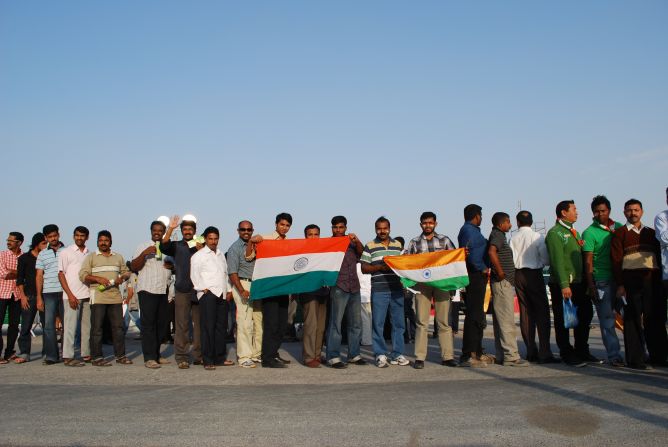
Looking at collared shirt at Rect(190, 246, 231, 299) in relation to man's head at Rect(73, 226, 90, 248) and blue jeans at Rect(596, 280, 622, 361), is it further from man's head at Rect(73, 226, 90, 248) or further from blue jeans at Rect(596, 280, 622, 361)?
blue jeans at Rect(596, 280, 622, 361)

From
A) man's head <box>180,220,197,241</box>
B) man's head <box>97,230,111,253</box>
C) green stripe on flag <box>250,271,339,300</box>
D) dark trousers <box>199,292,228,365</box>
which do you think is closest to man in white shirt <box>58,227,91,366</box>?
man's head <box>97,230,111,253</box>

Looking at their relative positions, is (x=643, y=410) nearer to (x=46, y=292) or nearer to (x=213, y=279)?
(x=213, y=279)

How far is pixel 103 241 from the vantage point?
33.7 ft

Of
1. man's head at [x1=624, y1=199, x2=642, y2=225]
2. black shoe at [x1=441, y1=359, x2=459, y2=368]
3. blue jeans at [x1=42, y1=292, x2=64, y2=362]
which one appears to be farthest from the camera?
blue jeans at [x1=42, y1=292, x2=64, y2=362]

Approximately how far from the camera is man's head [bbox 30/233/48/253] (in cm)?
1120

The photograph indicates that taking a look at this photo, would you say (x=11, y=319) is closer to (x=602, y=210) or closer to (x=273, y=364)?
(x=273, y=364)

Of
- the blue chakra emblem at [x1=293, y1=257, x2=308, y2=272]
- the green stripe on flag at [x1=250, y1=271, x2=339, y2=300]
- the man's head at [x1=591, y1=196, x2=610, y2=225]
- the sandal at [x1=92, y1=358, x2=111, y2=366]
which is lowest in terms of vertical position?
the sandal at [x1=92, y1=358, x2=111, y2=366]

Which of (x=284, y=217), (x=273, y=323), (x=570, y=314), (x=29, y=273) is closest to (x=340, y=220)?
(x=284, y=217)

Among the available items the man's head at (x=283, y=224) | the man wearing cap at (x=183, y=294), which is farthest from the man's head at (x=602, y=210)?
the man wearing cap at (x=183, y=294)

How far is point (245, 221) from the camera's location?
1017 cm

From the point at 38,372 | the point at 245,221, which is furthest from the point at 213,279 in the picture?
the point at 38,372

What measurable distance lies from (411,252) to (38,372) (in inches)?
230

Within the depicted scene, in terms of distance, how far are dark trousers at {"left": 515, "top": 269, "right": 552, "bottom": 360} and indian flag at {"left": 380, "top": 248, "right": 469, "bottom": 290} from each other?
1013 mm

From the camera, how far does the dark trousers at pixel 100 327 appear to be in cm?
1005
